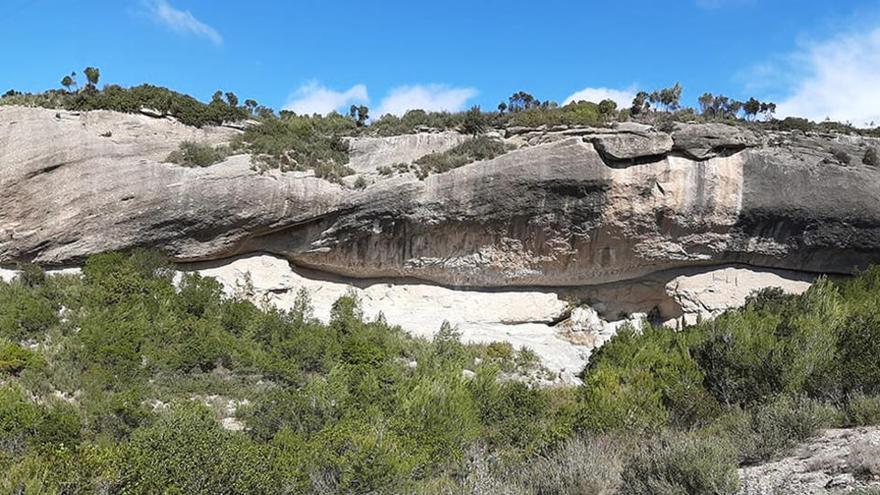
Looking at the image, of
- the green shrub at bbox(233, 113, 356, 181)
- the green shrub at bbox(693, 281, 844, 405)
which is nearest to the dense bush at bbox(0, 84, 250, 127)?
the green shrub at bbox(233, 113, 356, 181)

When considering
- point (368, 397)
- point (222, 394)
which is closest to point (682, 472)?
point (368, 397)

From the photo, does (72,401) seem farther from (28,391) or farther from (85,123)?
(85,123)

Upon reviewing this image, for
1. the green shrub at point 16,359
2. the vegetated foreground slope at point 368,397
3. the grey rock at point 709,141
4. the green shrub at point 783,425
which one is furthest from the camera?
the grey rock at point 709,141

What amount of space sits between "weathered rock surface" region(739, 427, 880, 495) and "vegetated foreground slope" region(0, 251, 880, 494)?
7cm

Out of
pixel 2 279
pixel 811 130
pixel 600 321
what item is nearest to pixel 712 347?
pixel 600 321

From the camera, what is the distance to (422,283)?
17.5 m

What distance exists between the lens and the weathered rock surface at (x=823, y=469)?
15.8 ft

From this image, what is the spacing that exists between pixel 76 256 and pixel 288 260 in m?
5.37

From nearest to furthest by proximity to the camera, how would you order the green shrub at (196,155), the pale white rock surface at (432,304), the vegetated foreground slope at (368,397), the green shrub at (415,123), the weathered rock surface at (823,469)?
the weathered rock surface at (823,469), the vegetated foreground slope at (368,397), the pale white rock surface at (432,304), the green shrub at (196,155), the green shrub at (415,123)

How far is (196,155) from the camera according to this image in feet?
54.3

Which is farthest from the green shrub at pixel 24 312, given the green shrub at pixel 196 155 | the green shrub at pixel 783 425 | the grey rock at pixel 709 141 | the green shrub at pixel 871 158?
the green shrub at pixel 871 158

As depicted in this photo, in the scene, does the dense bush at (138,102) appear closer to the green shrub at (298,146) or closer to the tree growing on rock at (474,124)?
the green shrub at (298,146)

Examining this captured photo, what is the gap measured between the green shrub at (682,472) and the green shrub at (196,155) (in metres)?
14.4

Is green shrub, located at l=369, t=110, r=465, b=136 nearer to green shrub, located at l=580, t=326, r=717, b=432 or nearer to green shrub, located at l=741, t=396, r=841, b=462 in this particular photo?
green shrub, located at l=580, t=326, r=717, b=432
